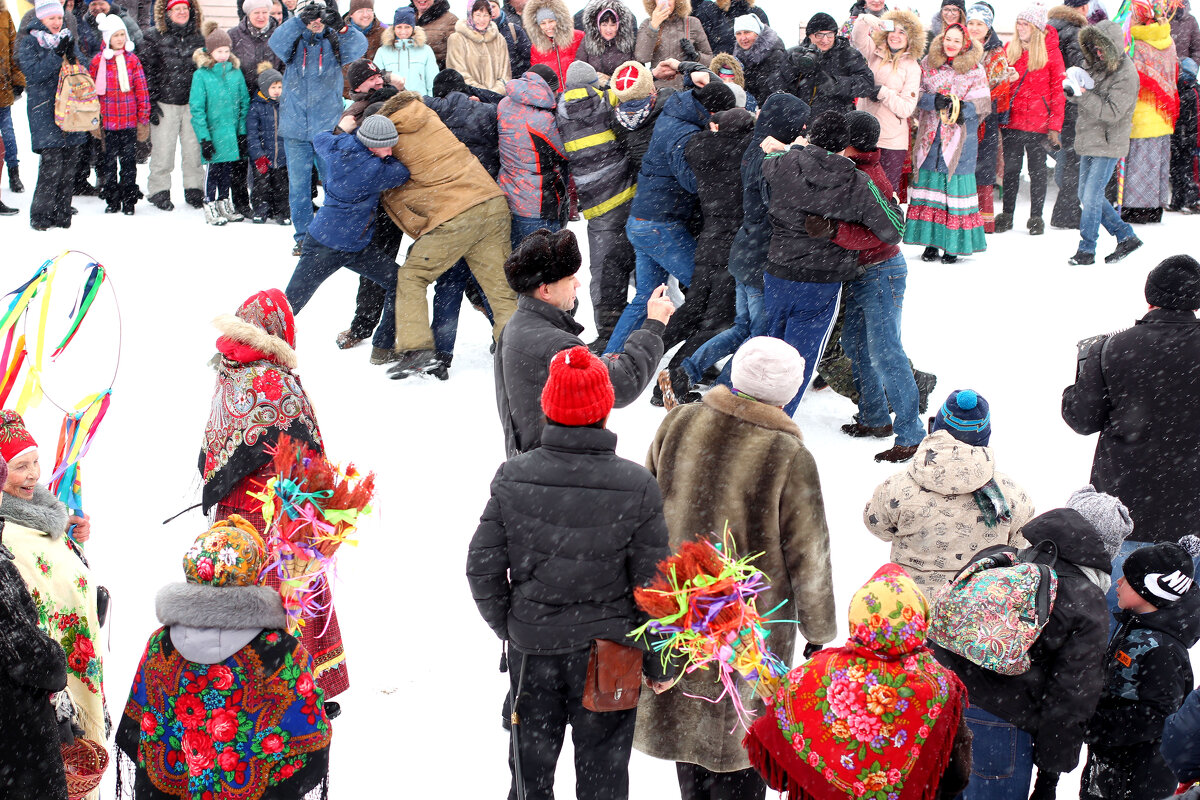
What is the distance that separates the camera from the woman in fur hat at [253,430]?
387 centimetres

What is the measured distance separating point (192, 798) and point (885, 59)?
780 centimetres

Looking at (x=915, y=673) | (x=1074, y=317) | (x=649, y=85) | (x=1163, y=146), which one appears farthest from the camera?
(x=1163, y=146)

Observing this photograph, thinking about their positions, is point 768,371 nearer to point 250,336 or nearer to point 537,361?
point 537,361

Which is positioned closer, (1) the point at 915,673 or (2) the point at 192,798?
(1) the point at 915,673

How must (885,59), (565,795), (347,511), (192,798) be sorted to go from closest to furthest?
(192,798), (347,511), (565,795), (885,59)

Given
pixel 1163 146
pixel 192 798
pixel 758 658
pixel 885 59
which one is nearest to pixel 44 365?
pixel 192 798

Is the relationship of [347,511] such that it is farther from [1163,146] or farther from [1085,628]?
[1163,146]

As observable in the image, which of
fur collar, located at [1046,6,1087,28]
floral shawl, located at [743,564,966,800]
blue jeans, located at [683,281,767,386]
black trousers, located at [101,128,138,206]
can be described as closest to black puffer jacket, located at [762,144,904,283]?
blue jeans, located at [683,281,767,386]

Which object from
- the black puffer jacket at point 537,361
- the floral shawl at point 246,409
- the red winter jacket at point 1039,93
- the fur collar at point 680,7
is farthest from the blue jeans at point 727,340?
the red winter jacket at point 1039,93

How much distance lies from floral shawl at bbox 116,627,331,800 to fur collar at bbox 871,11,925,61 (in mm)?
7499

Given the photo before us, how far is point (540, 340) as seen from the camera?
12.5 feet

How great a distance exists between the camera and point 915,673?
8.54 ft

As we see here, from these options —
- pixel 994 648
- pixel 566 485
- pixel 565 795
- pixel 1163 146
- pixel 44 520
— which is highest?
pixel 1163 146

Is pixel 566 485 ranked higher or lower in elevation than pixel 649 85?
lower
